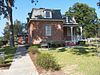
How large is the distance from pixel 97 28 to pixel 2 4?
174 feet

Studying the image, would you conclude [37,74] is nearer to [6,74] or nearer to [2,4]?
[6,74]

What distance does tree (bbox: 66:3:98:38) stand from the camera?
86.8 metres

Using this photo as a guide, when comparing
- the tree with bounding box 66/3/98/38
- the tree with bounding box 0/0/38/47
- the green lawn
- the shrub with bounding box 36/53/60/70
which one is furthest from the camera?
the tree with bounding box 66/3/98/38

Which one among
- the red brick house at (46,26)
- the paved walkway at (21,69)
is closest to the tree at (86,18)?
the red brick house at (46,26)

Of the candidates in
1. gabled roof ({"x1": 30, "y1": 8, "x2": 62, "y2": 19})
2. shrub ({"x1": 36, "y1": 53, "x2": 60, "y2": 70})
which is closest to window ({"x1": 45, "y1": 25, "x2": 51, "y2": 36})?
gabled roof ({"x1": 30, "y1": 8, "x2": 62, "y2": 19})

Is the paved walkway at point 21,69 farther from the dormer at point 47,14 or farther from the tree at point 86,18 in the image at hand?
the tree at point 86,18

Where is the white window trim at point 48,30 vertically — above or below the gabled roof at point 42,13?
below

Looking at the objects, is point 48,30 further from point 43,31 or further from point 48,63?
point 48,63

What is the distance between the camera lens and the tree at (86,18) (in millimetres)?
86812

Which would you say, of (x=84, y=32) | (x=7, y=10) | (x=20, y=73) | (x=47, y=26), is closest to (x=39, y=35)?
(x=47, y=26)

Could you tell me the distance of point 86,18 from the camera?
292 feet

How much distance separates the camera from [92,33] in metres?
86.9

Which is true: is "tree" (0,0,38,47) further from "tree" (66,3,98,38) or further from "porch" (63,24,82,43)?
"tree" (66,3,98,38)

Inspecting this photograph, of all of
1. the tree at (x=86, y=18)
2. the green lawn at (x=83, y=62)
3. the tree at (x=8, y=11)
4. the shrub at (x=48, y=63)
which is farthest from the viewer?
the tree at (x=86, y=18)
